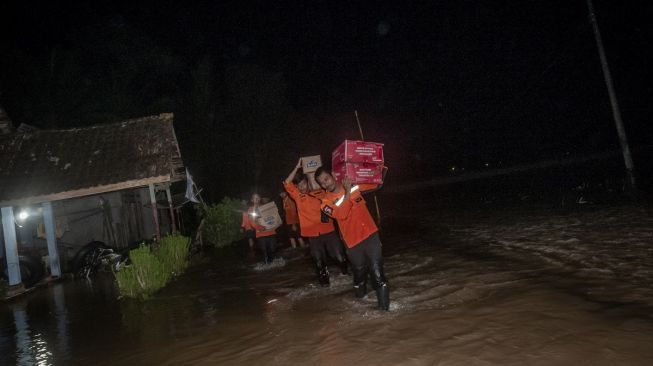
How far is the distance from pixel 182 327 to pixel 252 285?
2.47 meters

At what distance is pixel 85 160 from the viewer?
1295 cm

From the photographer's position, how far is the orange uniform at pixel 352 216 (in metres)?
5.43

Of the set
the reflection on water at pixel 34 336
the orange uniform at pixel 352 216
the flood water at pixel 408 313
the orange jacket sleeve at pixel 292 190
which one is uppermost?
the orange jacket sleeve at pixel 292 190

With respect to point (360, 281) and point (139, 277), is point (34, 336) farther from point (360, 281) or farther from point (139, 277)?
point (360, 281)

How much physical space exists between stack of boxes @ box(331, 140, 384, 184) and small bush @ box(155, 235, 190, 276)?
5.01 m

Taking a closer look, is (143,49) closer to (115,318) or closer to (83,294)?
(83,294)

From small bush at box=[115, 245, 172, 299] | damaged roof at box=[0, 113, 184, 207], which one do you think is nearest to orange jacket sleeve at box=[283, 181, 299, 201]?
small bush at box=[115, 245, 172, 299]

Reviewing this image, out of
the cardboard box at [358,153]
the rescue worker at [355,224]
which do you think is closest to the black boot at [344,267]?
the cardboard box at [358,153]

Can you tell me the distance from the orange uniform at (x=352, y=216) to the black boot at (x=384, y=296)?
659 millimetres

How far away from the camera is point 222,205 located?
57.8 feet

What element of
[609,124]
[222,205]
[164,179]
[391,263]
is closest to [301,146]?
[222,205]

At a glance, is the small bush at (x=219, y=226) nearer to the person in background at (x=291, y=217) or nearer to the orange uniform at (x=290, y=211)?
the person in background at (x=291, y=217)

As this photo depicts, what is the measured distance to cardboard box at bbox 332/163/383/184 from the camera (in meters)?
7.27

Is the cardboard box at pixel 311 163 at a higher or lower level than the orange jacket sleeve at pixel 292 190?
higher
